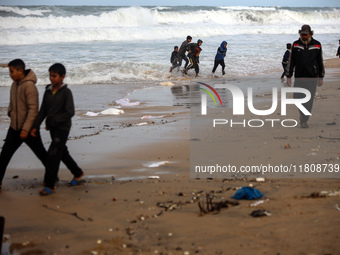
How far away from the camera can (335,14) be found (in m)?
82.1

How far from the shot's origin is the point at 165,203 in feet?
17.5

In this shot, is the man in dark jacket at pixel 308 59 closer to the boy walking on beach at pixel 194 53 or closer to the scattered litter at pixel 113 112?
the scattered litter at pixel 113 112

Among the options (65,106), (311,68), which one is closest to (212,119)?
(311,68)

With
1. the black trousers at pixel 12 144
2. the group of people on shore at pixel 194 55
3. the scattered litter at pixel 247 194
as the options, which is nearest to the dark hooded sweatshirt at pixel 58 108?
the black trousers at pixel 12 144

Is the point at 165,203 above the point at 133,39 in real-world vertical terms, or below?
below

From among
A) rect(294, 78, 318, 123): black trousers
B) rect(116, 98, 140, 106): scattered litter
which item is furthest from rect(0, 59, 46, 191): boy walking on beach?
rect(116, 98, 140, 106): scattered litter

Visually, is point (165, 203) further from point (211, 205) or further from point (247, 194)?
point (247, 194)

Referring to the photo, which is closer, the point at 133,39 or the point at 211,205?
the point at 211,205

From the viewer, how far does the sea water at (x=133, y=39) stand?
936 inches

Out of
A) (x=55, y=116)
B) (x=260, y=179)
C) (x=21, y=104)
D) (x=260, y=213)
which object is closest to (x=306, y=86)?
(x=260, y=179)

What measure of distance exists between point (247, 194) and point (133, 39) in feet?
132

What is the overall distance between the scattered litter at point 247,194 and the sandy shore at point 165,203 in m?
0.10

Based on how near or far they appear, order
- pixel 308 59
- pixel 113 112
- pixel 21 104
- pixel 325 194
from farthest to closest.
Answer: pixel 113 112 → pixel 308 59 → pixel 21 104 → pixel 325 194

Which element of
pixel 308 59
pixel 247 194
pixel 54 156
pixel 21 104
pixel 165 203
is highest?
pixel 308 59
